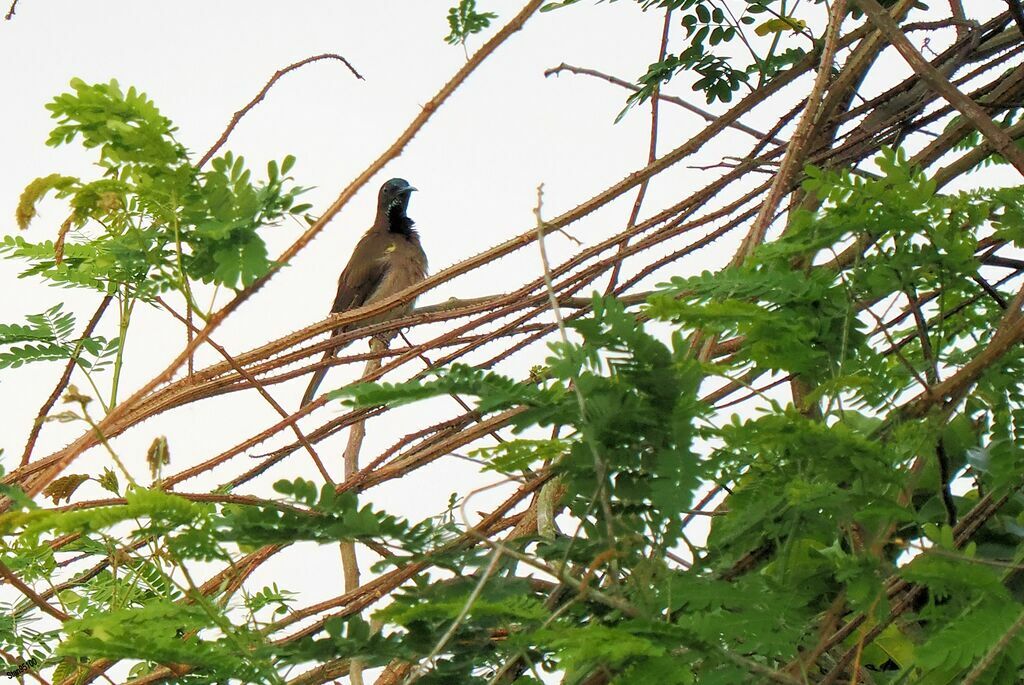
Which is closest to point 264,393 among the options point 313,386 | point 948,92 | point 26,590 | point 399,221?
point 26,590

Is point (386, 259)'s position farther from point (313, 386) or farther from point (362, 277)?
point (313, 386)

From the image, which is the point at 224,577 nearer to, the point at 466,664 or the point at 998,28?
the point at 466,664

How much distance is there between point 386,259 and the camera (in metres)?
7.28

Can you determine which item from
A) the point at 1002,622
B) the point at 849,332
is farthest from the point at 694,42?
the point at 1002,622

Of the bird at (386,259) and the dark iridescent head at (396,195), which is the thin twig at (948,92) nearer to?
the bird at (386,259)

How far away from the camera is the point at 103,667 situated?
268cm

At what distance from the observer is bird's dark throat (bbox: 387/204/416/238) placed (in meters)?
7.80

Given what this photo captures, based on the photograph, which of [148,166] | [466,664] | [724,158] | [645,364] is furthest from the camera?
[724,158]

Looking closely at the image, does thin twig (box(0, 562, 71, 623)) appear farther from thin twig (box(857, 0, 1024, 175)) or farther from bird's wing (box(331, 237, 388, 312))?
bird's wing (box(331, 237, 388, 312))

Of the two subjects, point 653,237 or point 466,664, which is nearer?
point 466,664

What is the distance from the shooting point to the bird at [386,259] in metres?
7.17

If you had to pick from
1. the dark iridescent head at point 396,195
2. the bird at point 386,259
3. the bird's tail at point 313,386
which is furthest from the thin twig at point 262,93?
the dark iridescent head at point 396,195

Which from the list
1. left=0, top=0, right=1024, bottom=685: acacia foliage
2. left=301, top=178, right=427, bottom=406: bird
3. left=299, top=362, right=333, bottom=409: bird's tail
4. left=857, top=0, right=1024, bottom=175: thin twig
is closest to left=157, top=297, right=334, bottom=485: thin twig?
left=0, top=0, right=1024, bottom=685: acacia foliage

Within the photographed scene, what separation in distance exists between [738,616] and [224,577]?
5.02 ft
